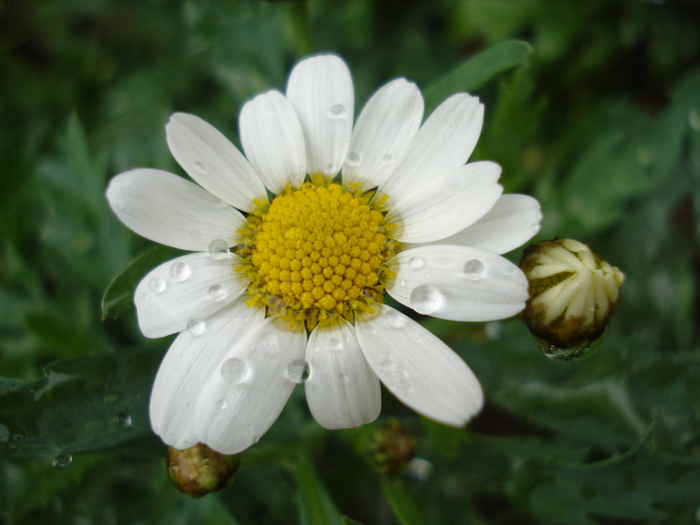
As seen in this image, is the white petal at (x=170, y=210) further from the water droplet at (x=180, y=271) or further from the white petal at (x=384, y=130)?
the white petal at (x=384, y=130)

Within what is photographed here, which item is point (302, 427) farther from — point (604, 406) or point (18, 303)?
point (18, 303)

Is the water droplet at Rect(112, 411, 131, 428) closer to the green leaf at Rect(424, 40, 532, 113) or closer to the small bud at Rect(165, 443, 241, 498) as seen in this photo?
the small bud at Rect(165, 443, 241, 498)

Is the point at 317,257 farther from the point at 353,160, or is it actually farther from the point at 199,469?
the point at 199,469

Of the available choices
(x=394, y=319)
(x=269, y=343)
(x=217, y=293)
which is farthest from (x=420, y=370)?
(x=217, y=293)

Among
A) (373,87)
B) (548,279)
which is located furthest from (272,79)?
(548,279)

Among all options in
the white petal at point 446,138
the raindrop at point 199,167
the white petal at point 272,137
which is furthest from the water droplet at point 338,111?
the raindrop at point 199,167

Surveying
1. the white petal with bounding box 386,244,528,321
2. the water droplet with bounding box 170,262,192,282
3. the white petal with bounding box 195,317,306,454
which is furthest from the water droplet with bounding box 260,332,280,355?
the white petal with bounding box 386,244,528,321
